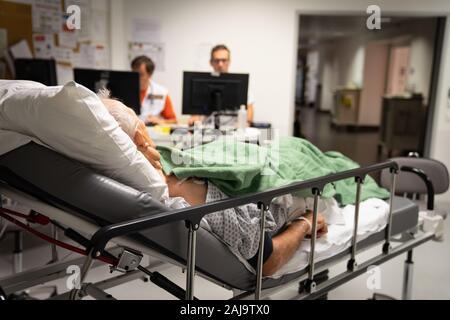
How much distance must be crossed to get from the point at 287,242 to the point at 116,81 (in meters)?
2.04

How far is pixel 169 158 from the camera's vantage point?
1.66 metres

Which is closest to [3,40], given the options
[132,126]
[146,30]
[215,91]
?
[146,30]

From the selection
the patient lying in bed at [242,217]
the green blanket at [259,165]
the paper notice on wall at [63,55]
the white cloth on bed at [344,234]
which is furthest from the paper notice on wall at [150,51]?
the patient lying in bed at [242,217]

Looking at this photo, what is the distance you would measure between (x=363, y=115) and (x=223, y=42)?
6938mm

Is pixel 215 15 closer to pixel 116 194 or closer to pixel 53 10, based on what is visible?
pixel 53 10

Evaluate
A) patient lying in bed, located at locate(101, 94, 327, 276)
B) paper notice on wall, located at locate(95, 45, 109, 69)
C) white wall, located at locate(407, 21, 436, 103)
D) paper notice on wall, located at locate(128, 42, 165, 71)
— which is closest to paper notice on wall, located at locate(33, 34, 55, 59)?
paper notice on wall, located at locate(95, 45, 109, 69)

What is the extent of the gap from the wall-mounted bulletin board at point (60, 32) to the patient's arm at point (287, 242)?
115 inches

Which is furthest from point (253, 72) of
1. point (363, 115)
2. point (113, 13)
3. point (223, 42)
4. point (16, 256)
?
point (363, 115)

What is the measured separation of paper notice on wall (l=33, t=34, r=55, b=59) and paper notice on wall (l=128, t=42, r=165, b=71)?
2.81 ft

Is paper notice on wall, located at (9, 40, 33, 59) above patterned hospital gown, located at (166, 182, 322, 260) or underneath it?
above

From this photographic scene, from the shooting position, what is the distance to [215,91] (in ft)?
10.7

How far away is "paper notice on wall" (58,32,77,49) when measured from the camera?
3906mm

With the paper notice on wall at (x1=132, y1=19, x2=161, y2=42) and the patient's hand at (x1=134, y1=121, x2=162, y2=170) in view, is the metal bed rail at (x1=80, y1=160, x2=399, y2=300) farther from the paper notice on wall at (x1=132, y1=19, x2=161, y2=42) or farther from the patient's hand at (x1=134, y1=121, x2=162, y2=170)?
the paper notice on wall at (x1=132, y1=19, x2=161, y2=42)

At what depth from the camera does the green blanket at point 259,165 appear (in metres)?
1.51
